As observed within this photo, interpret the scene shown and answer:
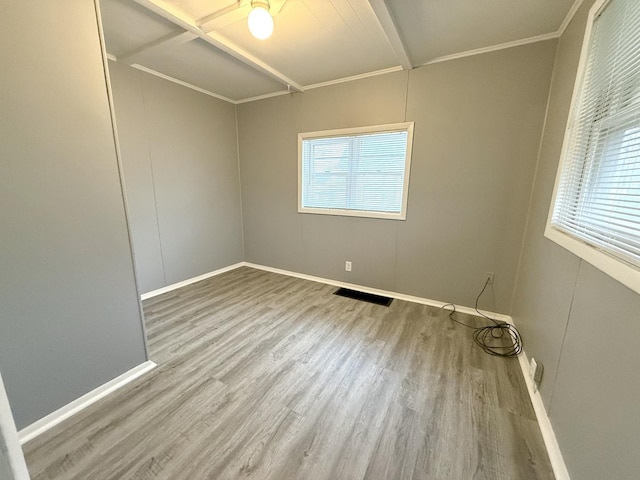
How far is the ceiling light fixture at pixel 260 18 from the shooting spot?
1581mm

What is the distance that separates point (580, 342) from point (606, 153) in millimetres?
903

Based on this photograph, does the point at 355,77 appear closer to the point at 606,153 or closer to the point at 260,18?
the point at 260,18

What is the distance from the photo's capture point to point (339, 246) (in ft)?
10.9

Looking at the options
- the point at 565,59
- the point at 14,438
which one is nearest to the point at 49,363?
the point at 14,438

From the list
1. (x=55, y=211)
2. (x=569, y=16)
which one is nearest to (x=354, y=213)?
(x=569, y=16)

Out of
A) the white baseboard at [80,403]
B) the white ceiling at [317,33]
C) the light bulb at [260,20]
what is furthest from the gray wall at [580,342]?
the white baseboard at [80,403]

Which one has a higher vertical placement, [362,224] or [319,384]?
[362,224]

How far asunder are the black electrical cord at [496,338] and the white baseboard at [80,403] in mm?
2633

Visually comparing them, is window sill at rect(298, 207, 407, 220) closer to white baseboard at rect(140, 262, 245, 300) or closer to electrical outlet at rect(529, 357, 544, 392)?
white baseboard at rect(140, 262, 245, 300)

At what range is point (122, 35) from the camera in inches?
82.7

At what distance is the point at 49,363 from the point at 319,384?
154 cm

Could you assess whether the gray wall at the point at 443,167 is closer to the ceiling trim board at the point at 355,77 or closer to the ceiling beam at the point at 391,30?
the ceiling trim board at the point at 355,77

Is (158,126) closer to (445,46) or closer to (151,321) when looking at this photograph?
(151,321)

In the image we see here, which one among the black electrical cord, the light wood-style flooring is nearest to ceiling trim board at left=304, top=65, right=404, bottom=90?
the black electrical cord
